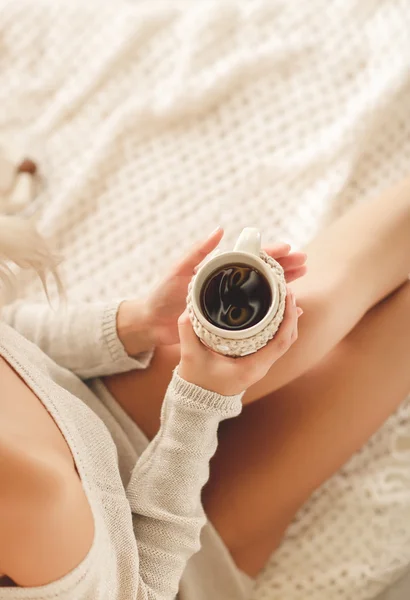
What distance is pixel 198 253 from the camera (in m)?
0.65

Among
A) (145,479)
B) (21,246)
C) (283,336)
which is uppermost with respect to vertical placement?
(283,336)

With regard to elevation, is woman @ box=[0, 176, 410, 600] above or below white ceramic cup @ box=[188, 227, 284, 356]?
below

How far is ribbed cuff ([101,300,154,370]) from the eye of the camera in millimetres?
723

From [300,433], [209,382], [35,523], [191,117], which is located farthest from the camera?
[191,117]

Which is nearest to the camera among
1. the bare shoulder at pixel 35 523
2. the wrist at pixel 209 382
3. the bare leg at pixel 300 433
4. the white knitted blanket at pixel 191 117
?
the bare shoulder at pixel 35 523

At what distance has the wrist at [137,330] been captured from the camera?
720 mm

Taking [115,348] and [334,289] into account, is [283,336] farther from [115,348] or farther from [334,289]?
[115,348]

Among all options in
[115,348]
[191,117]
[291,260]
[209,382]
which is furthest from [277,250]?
[191,117]

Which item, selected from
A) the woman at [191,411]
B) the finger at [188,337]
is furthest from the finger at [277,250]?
the finger at [188,337]

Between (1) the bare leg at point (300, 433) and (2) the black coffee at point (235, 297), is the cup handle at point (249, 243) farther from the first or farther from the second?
(1) the bare leg at point (300, 433)

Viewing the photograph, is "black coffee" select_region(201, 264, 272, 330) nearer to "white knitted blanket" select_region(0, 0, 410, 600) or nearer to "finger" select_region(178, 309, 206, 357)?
"finger" select_region(178, 309, 206, 357)

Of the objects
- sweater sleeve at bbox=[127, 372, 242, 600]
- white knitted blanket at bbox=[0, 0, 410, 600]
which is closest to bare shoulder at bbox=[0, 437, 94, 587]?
sweater sleeve at bbox=[127, 372, 242, 600]

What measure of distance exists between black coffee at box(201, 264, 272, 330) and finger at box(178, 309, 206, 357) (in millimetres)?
39

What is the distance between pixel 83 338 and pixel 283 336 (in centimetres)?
29
